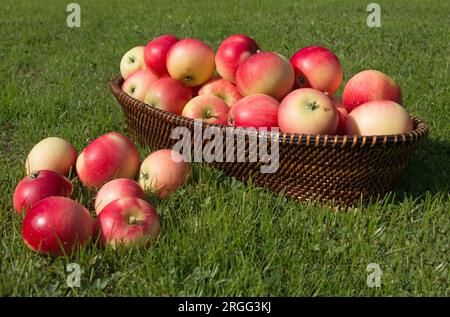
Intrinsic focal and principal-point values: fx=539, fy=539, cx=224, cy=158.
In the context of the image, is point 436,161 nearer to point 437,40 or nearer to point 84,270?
point 84,270

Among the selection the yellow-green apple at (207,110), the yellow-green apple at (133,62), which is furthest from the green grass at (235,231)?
the yellow-green apple at (133,62)

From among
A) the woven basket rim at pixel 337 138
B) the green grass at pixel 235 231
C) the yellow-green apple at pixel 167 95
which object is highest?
the yellow-green apple at pixel 167 95

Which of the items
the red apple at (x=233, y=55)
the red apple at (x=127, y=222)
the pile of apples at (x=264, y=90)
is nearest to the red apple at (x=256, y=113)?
the pile of apples at (x=264, y=90)

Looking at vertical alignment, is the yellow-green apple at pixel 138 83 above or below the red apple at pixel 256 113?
above

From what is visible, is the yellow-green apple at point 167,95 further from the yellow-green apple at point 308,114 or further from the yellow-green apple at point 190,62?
the yellow-green apple at point 308,114

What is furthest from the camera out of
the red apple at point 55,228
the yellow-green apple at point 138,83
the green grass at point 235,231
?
the yellow-green apple at point 138,83

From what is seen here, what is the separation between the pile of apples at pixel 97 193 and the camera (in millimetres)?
2301

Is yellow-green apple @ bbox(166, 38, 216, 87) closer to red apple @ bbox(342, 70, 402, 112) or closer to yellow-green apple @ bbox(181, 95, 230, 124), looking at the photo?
yellow-green apple @ bbox(181, 95, 230, 124)

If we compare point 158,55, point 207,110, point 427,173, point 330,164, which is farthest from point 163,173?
point 427,173

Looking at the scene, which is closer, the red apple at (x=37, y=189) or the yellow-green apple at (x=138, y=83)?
the red apple at (x=37, y=189)

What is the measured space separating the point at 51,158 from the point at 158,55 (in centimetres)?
105

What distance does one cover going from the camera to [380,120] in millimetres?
2764

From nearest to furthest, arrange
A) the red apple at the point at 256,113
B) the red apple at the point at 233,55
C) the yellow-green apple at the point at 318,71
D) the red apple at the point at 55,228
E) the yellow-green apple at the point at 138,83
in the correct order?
the red apple at the point at 55,228 → the red apple at the point at 256,113 → the yellow-green apple at the point at 318,71 → the red apple at the point at 233,55 → the yellow-green apple at the point at 138,83

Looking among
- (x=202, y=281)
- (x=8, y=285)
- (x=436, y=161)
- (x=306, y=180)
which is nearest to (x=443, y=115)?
(x=436, y=161)
